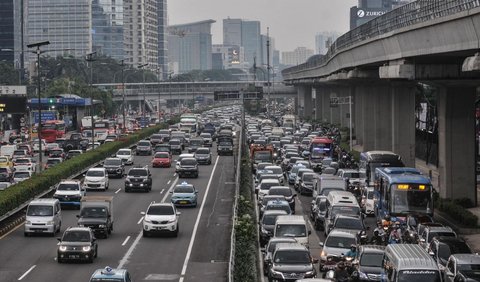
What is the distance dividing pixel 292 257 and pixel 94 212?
46.7 feet

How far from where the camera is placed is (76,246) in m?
39.2

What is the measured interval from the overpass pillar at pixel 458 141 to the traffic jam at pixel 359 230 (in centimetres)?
379

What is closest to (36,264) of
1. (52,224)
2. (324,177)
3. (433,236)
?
(52,224)

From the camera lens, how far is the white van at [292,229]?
41094 millimetres

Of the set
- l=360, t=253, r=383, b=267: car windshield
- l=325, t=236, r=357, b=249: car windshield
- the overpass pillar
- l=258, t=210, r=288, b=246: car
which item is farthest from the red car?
l=360, t=253, r=383, b=267: car windshield

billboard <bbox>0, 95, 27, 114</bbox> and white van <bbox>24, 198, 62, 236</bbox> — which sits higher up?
billboard <bbox>0, 95, 27, 114</bbox>

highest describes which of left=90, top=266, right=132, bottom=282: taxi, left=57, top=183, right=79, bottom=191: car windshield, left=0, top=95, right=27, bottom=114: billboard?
left=0, top=95, right=27, bottom=114: billboard

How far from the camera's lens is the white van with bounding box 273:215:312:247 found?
135ft

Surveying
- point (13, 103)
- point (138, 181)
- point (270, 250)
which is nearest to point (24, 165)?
point (138, 181)

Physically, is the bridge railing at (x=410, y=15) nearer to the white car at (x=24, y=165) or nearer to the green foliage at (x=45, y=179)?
the green foliage at (x=45, y=179)

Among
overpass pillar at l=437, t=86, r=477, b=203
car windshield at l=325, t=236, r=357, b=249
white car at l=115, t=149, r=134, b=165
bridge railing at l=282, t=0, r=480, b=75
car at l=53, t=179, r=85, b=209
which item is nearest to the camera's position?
car windshield at l=325, t=236, r=357, b=249

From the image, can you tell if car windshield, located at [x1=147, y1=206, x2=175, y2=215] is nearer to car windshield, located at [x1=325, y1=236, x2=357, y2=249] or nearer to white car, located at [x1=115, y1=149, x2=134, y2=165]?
car windshield, located at [x1=325, y1=236, x2=357, y2=249]

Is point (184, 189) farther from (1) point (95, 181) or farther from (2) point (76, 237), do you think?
(2) point (76, 237)

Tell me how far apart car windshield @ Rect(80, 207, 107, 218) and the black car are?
15.1 meters
